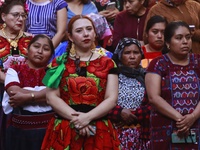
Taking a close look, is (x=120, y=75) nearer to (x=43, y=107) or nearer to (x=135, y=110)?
(x=135, y=110)

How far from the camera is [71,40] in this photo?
6.02m

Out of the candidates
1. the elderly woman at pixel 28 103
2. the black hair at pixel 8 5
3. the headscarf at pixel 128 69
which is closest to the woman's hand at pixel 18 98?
the elderly woman at pixel 28 103

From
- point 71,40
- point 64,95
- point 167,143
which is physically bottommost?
point 167,143

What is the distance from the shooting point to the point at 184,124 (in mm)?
5871

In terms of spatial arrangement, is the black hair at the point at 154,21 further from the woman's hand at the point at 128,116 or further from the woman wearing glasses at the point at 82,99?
the woman wearing glasses at the point at 82,99

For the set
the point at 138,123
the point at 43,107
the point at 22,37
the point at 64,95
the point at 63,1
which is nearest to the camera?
the point at 64,95

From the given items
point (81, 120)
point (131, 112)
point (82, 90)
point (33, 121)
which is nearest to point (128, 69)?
point (131, 112)

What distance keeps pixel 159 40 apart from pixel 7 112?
2134 mm

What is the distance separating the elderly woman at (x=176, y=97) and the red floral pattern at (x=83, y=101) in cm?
50

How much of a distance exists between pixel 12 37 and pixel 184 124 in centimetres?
250

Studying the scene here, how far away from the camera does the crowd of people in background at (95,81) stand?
5.74m

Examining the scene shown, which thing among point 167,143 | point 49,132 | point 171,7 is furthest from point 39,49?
point 171,7

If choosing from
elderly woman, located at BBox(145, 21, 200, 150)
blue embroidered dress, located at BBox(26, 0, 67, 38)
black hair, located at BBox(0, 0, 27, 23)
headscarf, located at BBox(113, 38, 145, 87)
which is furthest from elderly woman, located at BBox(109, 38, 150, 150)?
black hair, located at BBox(0, 0, 27, 23)

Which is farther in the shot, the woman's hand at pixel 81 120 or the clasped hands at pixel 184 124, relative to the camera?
the clasped hands at pixel 184 124
